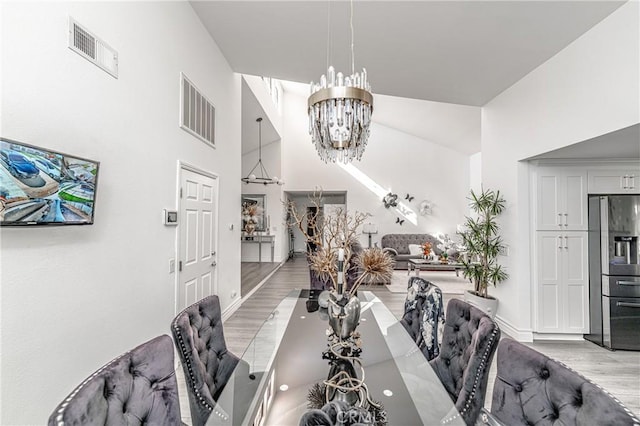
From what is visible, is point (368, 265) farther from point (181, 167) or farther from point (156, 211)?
point (181, 167)

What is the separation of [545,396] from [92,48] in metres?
2.90

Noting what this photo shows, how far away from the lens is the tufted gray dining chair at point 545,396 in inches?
29.6

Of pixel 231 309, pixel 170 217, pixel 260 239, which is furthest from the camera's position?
pixel 260 239

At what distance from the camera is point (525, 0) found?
218 cm

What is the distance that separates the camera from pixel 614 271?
9.86ft

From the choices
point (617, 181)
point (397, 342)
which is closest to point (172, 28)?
point (397, 342)

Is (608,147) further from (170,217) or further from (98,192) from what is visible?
(98,192)

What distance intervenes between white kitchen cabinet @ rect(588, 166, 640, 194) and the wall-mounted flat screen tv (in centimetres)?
495

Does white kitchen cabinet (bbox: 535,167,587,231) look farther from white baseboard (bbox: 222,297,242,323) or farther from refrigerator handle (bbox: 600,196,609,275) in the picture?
white baseboard (bbox: 222,297,242,323)

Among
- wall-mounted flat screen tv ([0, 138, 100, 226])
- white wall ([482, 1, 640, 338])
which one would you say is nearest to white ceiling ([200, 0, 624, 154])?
white wall ([482, 1, 640, 338])

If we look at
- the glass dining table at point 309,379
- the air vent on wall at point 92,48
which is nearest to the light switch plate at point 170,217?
the air vent on wall at point 92,48

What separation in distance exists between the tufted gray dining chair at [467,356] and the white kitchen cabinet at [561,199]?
2.49 metres

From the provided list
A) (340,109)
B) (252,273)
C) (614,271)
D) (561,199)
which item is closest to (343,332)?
(340,109)

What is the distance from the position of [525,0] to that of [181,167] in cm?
340
